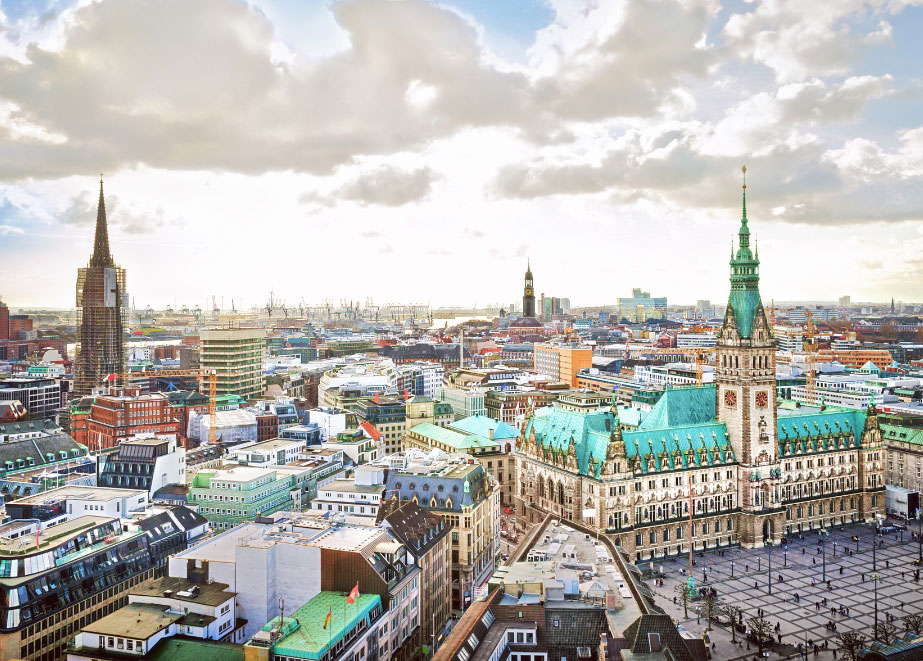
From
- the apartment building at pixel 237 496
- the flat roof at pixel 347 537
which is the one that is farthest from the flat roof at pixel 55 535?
the flat roof at pixel 347 537

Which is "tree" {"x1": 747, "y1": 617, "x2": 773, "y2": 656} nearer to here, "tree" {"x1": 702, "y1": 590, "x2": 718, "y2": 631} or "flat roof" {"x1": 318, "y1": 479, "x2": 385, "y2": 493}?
"tree" {"x1": 702, "y1": 590, "x2": 718, "y2": 631}

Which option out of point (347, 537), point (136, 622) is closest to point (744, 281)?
point (347, 537)

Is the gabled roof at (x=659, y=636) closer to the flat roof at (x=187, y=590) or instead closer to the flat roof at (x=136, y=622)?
the flat roof at (x=187, y=590)

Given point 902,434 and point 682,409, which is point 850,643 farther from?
point 902,434

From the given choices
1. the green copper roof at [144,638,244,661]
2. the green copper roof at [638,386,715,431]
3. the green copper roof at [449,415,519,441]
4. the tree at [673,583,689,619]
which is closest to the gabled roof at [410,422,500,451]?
the green copper roof at [449,415,519,441]

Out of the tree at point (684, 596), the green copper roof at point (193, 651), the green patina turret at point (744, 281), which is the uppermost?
the green patina turret at point (744, 281)

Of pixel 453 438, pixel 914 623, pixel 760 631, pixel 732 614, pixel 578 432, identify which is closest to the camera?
pixel 914 623
